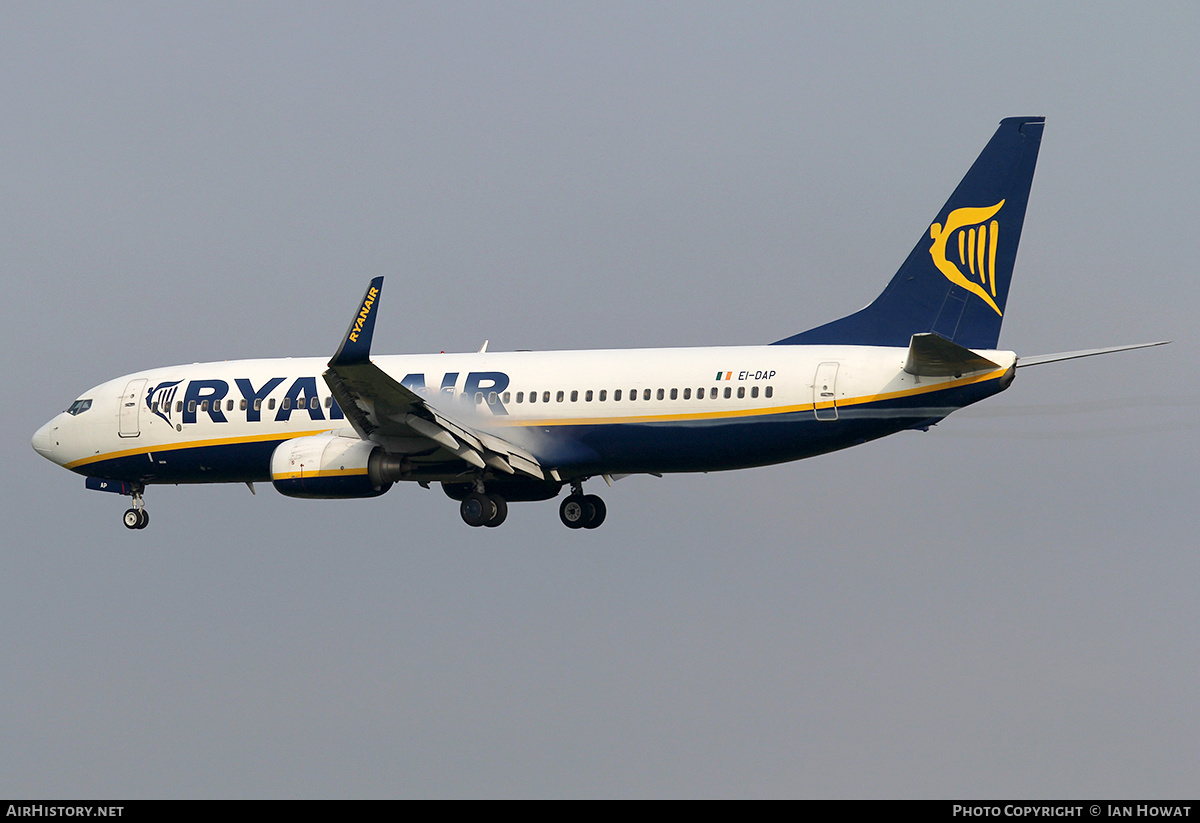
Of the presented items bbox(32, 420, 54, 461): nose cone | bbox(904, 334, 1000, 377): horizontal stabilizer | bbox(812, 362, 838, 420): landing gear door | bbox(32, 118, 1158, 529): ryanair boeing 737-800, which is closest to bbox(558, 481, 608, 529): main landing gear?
bbox(32, 118, 1158, 529): ryanair boeing 737-800

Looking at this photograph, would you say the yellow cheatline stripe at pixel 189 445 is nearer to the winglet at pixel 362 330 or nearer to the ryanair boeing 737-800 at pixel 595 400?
the ryanair boeing 737-800 at pixel 595 400

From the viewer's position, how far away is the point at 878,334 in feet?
106

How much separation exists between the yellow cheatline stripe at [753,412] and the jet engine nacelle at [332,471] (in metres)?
2.80

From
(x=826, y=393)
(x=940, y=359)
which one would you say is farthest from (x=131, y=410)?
(x=940, y=359)

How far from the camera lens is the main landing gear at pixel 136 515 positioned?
38.6 m

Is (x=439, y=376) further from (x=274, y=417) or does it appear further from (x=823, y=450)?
(x=823, y=450)

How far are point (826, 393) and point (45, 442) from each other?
64.2 feet

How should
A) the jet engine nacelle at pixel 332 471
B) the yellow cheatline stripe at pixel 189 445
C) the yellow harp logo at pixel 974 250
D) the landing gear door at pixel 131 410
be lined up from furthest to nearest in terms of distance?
the landing gear door at pixel 131 410 → the yellow cheatline stripe at pixel 189 445 → the jet engine nacelle at pixel 332 471 → the yellow harp logo at pixel 974 250

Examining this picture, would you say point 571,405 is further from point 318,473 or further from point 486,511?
point 318,473

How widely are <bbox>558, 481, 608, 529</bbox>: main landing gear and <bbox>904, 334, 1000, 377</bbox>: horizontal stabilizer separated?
9231 mm

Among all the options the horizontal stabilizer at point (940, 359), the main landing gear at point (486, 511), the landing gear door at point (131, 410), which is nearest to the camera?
the horizontal stabilizer at point (940, 359)

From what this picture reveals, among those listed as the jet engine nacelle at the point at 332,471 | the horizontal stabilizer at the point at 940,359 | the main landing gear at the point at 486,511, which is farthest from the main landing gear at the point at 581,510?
the horizontal stabilizer at the point at 940,359

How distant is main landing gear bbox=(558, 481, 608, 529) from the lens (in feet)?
121

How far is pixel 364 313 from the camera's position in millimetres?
30328
